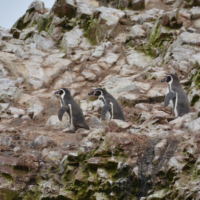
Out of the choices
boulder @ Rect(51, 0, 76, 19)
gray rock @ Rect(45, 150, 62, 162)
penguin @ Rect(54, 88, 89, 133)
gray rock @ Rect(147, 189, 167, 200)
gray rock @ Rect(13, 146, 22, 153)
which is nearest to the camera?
gray rock @ Rect(147, 189, 167, 200)

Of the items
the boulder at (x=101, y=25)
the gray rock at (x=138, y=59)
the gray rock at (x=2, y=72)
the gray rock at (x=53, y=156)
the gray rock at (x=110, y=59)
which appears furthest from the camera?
the boulder at (x=101, y=25)

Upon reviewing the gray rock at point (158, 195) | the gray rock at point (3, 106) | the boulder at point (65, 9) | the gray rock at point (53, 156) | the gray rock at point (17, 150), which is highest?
the boulder at point (65, 9)

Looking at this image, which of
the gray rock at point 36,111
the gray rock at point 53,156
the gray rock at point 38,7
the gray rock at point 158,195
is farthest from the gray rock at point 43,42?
the gray rock at point 158,195

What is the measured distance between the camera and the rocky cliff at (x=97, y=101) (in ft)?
18.3

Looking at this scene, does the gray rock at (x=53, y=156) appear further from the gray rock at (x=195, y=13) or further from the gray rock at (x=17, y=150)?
the gray rock at (x=195, y=13)

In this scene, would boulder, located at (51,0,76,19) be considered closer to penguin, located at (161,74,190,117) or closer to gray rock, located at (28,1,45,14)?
gray rock, located at (28,1,45,14)

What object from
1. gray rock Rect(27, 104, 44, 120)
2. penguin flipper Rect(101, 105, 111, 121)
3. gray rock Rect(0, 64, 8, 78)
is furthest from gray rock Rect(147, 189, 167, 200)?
gray rock Rect(0, 64, 8, 78)

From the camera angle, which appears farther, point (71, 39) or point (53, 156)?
point (71, 39)

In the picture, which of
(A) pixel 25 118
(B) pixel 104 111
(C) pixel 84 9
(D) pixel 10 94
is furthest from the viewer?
(C) pixel 84 9

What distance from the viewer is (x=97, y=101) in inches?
479

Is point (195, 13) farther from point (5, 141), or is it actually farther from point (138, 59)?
point (5, 141)

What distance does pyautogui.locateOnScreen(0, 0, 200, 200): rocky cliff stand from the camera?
5590 millimetres

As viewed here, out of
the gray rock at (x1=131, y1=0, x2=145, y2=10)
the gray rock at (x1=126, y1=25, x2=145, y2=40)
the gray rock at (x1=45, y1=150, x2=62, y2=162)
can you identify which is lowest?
the gray rock at (x1=45, y1=150, x2=62, y2=162)

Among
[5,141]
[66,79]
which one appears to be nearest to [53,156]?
[5,141]
